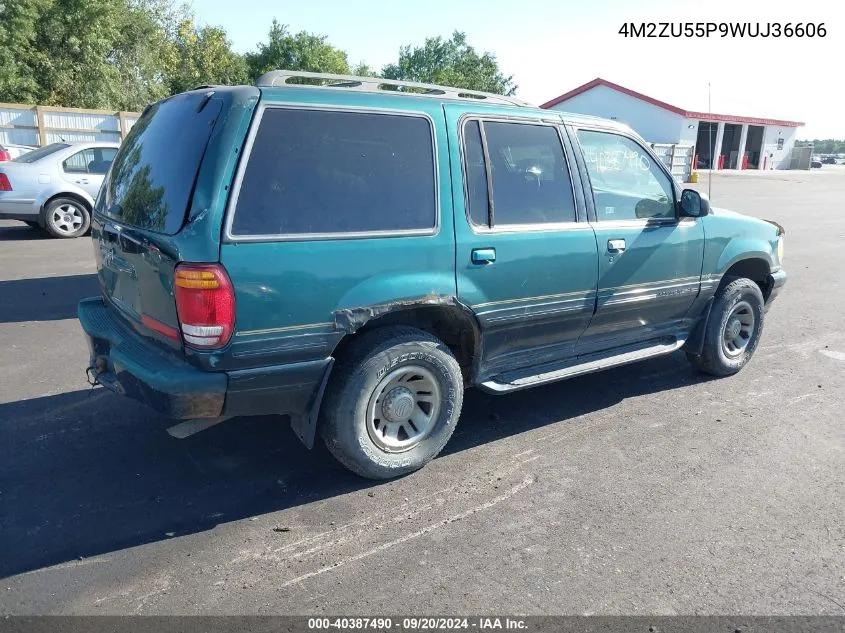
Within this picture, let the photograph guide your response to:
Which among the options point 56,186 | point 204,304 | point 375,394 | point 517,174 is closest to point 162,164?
point 204,304

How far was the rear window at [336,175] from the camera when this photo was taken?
316cm

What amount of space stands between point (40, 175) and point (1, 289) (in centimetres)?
387

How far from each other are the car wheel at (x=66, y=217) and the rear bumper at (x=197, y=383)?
8.57m

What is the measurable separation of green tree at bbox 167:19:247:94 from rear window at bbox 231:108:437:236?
4090 centimetres

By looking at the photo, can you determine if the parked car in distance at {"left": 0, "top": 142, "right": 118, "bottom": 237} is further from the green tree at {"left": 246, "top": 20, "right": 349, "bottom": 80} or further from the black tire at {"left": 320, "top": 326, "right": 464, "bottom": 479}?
the green tree at {"left": 246, "top": 20, "right": 349, "bottom": 80}

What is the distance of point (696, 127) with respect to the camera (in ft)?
133

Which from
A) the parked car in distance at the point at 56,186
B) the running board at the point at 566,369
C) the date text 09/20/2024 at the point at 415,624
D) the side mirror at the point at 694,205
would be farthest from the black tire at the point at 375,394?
the parked car in distance at the point at 56,186

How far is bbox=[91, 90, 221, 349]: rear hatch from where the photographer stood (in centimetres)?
315

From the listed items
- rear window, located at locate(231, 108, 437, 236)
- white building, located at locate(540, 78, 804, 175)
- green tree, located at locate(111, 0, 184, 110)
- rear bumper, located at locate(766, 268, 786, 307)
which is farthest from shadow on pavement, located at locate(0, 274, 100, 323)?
white building, located at locate(540, 78, 804, 175)

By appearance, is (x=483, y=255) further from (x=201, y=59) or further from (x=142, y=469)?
(x=201, y=59)

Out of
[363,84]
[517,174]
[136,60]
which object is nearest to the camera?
[363,84]

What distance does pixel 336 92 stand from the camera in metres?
3.44

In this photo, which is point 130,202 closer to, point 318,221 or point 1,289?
point 318,221

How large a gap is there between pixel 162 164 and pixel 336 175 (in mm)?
877
